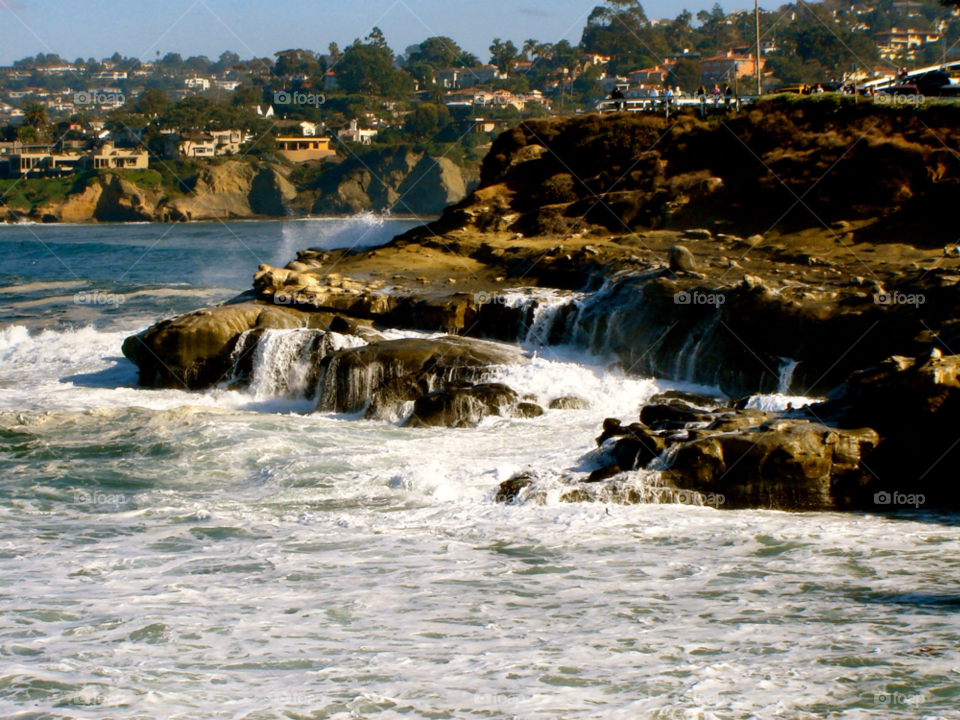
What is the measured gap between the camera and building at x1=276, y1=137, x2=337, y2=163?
11769 cm

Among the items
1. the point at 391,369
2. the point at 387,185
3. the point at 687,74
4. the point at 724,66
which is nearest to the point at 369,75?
the point at 387,185

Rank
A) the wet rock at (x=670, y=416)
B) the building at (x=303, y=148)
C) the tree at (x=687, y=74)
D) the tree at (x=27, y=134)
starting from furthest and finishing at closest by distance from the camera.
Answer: the building at (x=303, y=148) → the tree at (x=27, y=134) → the tree at (x=687, y=74) → the wet rock at (x=670, y=416)

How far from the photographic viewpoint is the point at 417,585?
39.8 feet

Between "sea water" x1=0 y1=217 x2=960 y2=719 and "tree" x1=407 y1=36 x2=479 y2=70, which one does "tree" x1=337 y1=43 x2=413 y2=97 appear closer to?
"tree" x1=407 y1=36 x2=479 y2=70

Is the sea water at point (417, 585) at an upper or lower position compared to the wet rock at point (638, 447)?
lower

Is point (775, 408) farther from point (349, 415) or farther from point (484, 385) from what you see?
point (349, 415)

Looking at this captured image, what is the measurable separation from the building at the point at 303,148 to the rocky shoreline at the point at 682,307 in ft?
279

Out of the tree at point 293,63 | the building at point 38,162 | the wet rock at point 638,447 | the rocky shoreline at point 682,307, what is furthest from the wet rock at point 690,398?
the tree at point 293,63

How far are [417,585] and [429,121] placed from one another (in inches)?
4145

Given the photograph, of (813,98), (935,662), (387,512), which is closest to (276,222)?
(813,98)

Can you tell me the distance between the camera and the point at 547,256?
2816cm

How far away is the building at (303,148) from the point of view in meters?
118

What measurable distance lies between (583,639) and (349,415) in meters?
11.2

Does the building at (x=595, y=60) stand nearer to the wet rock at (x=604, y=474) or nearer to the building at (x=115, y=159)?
the building at (x=115, y=159)
